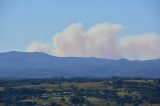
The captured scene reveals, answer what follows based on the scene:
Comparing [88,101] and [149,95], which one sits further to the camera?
[149,95]

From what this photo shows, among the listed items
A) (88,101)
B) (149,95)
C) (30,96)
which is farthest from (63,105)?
(149,95)

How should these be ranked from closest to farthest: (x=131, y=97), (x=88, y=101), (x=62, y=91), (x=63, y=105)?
(x=63, y=105), (x=88, y=101), (x=131, y=97), (x=62, y=91)

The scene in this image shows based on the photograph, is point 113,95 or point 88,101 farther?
point 113,95

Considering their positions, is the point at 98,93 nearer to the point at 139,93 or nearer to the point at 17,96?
the point at 139,93

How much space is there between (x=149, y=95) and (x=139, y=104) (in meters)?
21.6

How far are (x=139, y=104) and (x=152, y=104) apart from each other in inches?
195

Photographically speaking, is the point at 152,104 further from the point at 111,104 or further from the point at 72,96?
the point at 72,96

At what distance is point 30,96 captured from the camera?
599ft

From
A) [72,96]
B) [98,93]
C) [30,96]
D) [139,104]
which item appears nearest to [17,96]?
[30,96]

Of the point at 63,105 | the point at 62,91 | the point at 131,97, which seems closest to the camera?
the point at 63,105

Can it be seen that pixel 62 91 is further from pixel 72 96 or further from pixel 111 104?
pixel 111 104

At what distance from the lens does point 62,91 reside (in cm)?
19825

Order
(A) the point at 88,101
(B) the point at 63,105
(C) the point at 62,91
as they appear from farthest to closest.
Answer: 1. (C) the point at 62,91
2. (A) the point at 88,101
3. (B) the point at 63,105

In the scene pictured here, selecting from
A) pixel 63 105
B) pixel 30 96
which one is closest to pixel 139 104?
pixel 63 105
